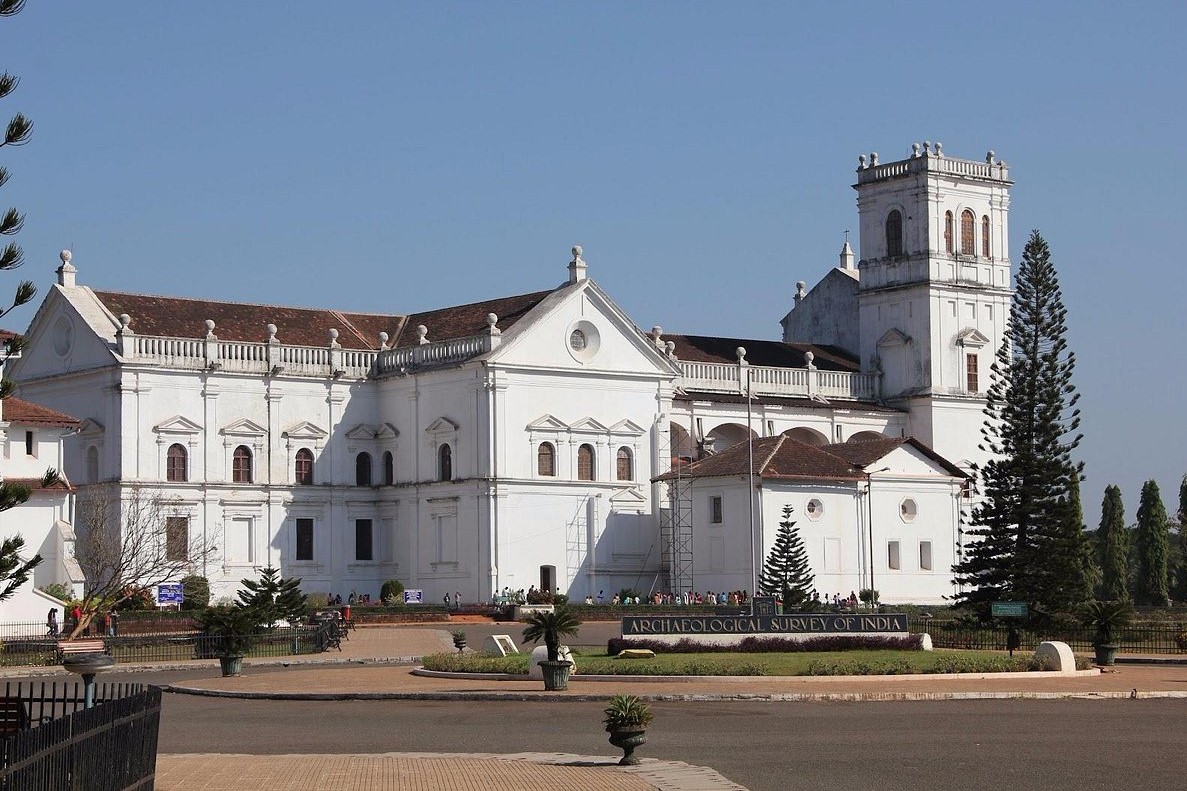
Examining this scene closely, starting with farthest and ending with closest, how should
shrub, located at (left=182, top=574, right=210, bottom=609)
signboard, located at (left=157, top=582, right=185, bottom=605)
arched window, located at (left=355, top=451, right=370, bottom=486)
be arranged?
arched window, located at (left=355, top=451, right=370, bottom=486) < shrub, located at (left=182, top=574, right=210, bottom=609) < signboard, located at (left=157, top=582, right=185, bottom=605)

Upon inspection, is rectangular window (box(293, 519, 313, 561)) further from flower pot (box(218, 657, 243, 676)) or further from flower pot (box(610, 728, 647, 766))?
flower pot (box(610, 728, 647, 766))

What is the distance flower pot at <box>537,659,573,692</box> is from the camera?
3538cm

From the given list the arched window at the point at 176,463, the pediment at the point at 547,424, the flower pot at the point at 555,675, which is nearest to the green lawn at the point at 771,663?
the flower pot at the point at 555,675

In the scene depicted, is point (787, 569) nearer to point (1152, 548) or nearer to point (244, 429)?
point (244, 429)

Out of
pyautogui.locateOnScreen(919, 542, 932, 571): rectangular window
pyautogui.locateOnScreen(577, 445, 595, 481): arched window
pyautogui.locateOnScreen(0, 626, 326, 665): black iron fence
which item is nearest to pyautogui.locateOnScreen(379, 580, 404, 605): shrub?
pyautogui.locateOnScreen(577, 445, 595, 481): arched window

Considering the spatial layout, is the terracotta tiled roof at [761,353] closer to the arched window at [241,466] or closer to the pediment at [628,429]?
the pediment at [628,429]

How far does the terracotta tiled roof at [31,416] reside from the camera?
204ft

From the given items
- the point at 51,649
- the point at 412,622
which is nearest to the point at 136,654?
the point at 51,649

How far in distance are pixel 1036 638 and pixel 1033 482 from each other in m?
9.28

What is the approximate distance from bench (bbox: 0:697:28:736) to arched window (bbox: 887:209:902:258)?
75781mm

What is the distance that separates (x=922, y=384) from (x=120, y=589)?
41195 millimetres

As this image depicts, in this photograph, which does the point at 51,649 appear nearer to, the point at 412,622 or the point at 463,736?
the point at 412,622

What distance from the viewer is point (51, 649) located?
4962cm

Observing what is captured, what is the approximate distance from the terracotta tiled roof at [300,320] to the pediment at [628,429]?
19.9 ft
